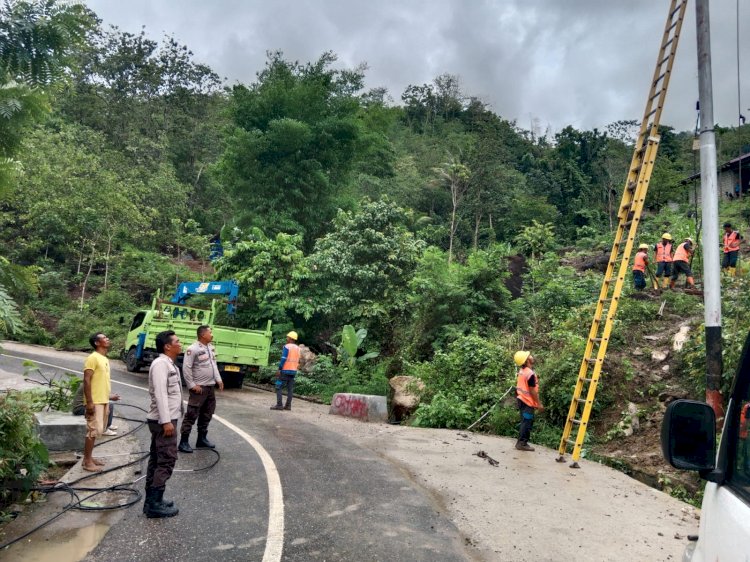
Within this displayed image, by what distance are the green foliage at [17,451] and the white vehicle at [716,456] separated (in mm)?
5428

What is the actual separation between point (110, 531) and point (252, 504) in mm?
1313

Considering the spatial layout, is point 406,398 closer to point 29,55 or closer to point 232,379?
point 232,379

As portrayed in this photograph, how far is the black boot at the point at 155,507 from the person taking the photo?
5031mm

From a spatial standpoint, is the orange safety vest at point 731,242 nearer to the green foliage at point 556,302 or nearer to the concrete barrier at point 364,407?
the green foliage at point 556,302

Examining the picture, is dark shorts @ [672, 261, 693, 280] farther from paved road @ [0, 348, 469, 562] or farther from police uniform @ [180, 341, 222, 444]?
police uniform @ [180, 341, 222, 444]

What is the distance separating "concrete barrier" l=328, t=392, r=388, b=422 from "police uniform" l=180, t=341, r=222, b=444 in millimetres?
4651

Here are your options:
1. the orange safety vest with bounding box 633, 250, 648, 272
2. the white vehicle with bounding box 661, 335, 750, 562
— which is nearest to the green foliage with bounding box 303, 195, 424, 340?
the orange safety vest with bounding box 633, 250, 648, 272

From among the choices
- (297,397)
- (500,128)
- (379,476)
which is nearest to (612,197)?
(500,128)

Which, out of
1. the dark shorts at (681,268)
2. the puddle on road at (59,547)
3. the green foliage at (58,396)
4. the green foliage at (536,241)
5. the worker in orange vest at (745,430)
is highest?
the green foliage at (536,241)

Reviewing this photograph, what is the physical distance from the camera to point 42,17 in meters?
3.38

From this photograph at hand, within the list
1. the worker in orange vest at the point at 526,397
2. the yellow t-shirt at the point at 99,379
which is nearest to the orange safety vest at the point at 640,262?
the worker in orange vest at the point at 526,397

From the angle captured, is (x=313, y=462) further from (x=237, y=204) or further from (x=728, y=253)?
(x=237, y=204)

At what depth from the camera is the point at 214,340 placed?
47.2ft

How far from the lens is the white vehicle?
6.54ft
